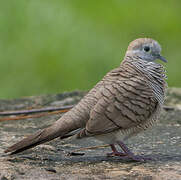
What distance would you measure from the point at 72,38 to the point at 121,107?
20.9ft

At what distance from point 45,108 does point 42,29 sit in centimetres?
434

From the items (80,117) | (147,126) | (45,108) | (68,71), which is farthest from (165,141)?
(68,71)

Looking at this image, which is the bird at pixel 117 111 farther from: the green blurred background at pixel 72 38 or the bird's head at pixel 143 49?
the green blurred background at pixel 72 38

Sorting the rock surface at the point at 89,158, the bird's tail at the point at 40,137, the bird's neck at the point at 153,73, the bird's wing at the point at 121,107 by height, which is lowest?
the rock surface at the point at 89,158

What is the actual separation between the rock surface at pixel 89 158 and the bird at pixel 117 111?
185mm

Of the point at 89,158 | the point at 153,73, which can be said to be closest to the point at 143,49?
the point at 153,73

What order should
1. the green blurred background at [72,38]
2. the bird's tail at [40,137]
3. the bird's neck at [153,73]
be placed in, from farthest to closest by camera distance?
1. the green blurred background at [72,38]
2. the bird's neck at [153,73]
3. the bird's tail at [40,137]

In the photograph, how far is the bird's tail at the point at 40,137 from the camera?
5.36 meters

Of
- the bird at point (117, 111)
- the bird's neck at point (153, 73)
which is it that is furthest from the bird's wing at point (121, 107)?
the bird's neck at point (153, 73)

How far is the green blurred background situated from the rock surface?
3627 millimetres

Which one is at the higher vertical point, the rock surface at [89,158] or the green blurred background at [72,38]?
the green blurred background at [72,38]

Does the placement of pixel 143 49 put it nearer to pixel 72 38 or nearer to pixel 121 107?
pixel 121 107

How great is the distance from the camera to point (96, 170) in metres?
5.23

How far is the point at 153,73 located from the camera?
5.95 metres
